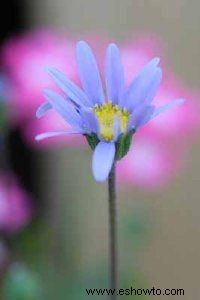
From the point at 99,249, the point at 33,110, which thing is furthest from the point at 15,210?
the point at 99,249

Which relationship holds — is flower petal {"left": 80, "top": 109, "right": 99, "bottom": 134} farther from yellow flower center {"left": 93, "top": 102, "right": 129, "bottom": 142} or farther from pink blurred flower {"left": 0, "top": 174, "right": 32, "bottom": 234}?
pink blurred flower {"left": 0, "top": 174, "right": 32, "bottom": 234}

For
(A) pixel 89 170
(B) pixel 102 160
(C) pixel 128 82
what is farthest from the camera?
(A) pixel 89 170

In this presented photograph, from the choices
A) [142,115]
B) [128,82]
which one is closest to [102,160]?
[142,115]

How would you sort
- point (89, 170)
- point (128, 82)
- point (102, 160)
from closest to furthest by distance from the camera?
point (102, 160)
point (128, 82)
point (89, 170)

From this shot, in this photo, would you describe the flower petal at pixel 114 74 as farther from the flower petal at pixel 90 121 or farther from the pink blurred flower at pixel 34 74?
the pink blurred flower at pixel 34 74

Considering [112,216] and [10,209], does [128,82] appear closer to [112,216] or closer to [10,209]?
[10,209]

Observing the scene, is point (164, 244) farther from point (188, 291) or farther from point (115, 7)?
point (115, 7)
